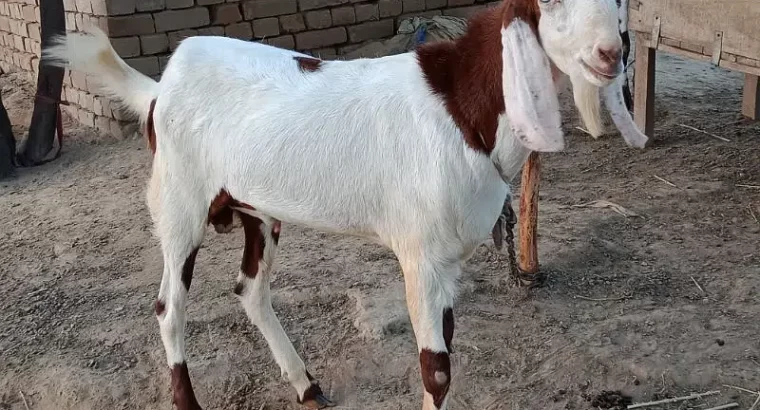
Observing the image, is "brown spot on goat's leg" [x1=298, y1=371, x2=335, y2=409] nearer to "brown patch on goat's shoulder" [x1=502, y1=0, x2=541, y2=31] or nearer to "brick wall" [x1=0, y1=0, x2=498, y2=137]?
"brown patch on goat's shoulder" [x1=502, y1=0, x2=541, y2=31]

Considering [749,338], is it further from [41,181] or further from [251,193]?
[41,181]

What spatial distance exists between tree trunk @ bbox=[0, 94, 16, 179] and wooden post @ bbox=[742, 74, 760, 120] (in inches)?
240

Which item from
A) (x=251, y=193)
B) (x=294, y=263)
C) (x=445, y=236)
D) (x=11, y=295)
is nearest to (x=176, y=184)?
(x=251, y=193)

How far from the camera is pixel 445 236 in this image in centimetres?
250

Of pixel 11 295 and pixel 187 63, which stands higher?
pixel 187 63

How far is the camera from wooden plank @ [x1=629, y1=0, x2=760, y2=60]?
524 cm

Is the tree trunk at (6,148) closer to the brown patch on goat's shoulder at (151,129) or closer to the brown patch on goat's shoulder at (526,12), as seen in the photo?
the brown patch on goat's shoulder at (151,129)

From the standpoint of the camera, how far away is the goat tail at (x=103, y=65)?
3.10m

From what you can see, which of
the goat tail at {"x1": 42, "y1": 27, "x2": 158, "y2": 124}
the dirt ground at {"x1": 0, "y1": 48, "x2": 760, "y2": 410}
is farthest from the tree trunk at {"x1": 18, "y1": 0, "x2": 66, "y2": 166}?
the goat tail at {"x1": 42, "y1": 27, "x2": 158, "y2": 124}

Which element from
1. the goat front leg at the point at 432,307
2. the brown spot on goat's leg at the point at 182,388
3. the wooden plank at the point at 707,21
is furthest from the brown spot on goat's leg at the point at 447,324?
the wooden plank at the point at 707,21

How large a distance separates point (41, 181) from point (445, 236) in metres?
5.08

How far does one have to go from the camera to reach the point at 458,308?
3.99 m

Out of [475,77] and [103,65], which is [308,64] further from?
[103,65]

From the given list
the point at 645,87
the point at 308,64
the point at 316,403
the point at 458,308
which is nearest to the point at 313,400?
the point at 316,403
